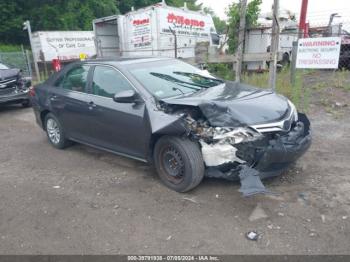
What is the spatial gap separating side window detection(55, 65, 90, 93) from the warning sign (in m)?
5.07

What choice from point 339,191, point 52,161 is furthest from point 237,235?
point 52,161

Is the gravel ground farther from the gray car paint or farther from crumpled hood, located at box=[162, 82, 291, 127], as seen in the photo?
crumpled hood, located at box=[162, 82, 291, 127]

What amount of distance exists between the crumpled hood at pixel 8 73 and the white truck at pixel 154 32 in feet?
18.7

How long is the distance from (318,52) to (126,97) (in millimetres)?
5257

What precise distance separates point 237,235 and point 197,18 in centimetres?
1462

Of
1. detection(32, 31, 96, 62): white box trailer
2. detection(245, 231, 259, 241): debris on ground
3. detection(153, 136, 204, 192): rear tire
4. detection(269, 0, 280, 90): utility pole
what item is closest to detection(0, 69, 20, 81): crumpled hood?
detection(153, 136, 204, 192): rear tire

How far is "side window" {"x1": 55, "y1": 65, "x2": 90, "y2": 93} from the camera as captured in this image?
498cm

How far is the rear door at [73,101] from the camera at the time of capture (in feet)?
16.0

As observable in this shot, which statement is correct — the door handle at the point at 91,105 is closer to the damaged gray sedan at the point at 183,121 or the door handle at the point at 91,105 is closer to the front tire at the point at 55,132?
the damaged gray sedan at the point at 183,121

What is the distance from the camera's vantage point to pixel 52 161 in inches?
207

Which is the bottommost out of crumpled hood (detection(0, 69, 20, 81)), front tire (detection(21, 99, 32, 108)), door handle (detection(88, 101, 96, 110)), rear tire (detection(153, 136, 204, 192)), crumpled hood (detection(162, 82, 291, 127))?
front tire (detection(21, 99, 32, 108))

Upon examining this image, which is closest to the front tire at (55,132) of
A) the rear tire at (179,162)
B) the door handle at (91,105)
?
the door handle at (91,105)

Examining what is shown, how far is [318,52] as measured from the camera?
23.8 feet

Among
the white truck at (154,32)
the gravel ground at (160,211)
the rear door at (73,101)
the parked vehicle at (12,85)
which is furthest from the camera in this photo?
the white truck at (154,32)
